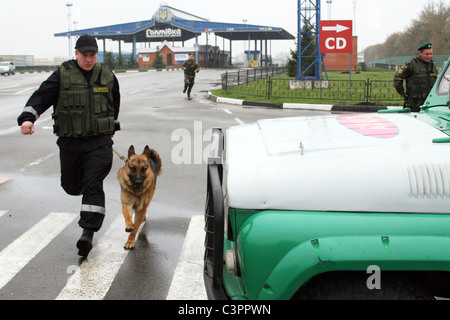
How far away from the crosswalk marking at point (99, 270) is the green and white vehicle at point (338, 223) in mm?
1872

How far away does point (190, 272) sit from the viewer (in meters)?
4.30

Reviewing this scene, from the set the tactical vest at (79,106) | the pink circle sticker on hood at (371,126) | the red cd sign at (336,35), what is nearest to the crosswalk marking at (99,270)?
the tactical vest at (79,106)

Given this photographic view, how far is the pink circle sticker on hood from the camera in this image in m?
2.59

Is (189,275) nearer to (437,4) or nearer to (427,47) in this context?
(427,47)

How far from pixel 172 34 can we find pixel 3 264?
268 ft

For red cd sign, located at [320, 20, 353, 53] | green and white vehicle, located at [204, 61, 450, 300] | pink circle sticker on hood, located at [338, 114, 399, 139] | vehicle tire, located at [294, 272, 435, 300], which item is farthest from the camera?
red cd sign, located at [320, 20, 353, 53]

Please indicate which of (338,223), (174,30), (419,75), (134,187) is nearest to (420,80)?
(419,75)

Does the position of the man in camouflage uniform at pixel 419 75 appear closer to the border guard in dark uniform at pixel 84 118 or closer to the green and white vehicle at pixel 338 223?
the border guard in dark uniform at pixel 84 118

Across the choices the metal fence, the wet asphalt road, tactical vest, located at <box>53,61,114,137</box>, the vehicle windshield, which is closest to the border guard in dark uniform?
tactical vest, located at <box>53,61,114,137</box>

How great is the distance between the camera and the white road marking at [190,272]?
388 centimetres

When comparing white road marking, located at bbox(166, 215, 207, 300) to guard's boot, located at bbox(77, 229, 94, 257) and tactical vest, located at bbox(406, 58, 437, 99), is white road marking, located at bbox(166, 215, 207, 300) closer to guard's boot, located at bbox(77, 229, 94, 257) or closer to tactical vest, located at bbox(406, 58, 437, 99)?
guard's boot, located at bbox(77, 229, 94, 257)

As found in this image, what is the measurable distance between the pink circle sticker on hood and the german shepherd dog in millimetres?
2178

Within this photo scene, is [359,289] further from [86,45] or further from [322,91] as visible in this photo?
[322,91]

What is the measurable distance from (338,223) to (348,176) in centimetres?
21
